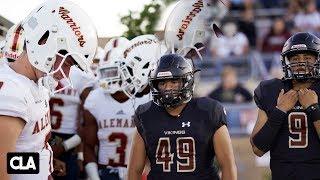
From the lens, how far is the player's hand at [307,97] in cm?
392

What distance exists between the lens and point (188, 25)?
4.72 meters

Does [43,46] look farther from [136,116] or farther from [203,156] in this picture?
[203,156]

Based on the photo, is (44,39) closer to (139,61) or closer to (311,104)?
(311,104)

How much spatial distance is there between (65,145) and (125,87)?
80 centimetres

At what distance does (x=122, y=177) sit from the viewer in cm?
548

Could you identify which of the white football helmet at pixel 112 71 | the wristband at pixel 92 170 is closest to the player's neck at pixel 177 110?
the white football helmet at pixel 112 71

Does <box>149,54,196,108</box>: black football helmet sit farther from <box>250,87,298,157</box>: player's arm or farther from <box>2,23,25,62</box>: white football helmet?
<box>2,23,25,62</box>: white football helmet

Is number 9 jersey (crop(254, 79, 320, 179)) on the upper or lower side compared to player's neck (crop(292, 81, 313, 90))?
lower

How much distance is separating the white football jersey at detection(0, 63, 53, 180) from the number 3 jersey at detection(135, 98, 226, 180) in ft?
2.03

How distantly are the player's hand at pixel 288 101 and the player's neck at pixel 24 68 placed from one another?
138 centimetres

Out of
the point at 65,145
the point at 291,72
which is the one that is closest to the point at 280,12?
the point at 65,145

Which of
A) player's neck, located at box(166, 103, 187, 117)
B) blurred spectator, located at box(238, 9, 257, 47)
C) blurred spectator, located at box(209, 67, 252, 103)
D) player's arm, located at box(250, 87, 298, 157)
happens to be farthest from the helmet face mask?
blurred spectator, located at box(238, 9, 257, 47)

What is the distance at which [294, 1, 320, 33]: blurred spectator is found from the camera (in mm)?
11484

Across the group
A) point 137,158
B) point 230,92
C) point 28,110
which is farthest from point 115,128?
Result: point 230,92
